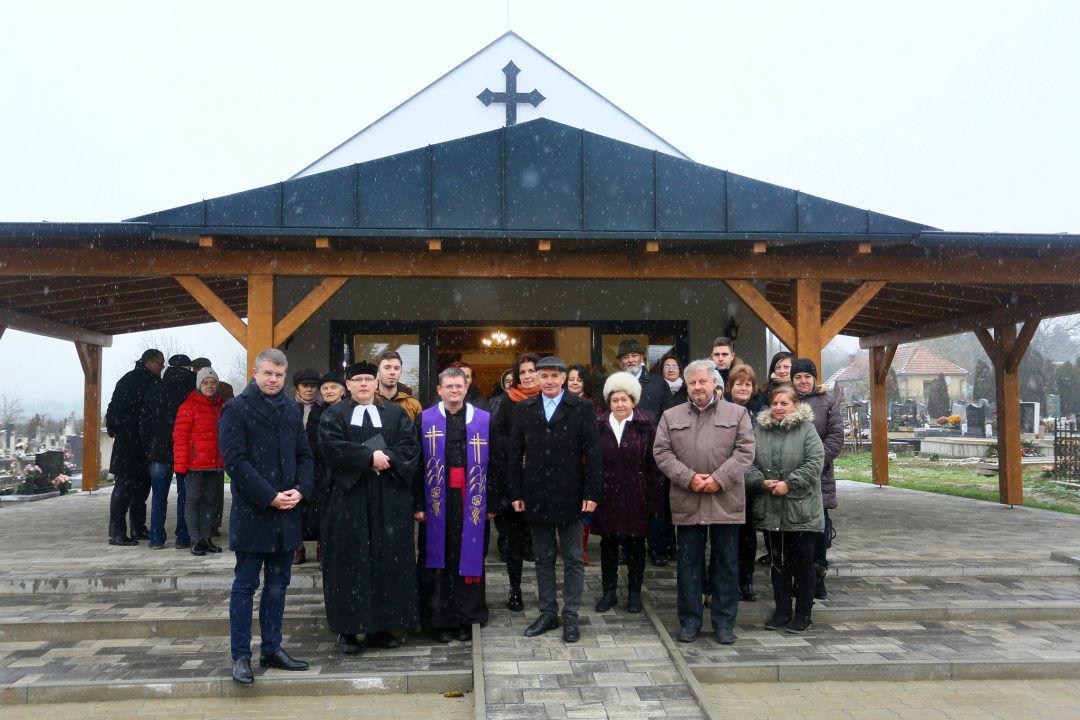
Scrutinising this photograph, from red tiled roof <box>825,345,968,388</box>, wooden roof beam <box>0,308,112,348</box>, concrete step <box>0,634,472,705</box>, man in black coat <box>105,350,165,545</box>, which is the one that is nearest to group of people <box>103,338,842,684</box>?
concrete step <box>0,634,472,705</box>

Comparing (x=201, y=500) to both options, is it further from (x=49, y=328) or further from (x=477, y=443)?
(x=49, y=328)

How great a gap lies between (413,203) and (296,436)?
2852 mm

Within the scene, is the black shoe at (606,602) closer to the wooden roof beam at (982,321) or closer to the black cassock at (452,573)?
the black cassock at (452,573)

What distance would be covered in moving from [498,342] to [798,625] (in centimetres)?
706

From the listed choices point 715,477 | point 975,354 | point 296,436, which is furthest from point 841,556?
point 975,354

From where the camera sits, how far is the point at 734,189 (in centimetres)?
679

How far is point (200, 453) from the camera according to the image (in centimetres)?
641

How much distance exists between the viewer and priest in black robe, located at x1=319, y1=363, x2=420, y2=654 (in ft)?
14.9

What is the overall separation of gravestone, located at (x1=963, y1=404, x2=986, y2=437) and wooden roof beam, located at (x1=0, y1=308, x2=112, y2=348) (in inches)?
940

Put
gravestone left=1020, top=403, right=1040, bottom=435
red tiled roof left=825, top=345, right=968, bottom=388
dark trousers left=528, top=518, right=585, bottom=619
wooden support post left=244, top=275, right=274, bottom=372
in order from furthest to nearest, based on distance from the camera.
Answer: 1. red tiled roof left=825, top=345, right=968, bottom=388
2. gravestone left=1020, top=403, right=1040, bottom=435
3. wooden support post left=244, top=275, right=274, bottom=372
4. dark trousers left=528, top=518, right=585, bottom=619

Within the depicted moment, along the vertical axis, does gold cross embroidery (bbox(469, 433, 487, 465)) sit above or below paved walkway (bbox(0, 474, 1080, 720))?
above

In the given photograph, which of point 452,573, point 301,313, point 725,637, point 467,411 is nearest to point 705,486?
point 725,637

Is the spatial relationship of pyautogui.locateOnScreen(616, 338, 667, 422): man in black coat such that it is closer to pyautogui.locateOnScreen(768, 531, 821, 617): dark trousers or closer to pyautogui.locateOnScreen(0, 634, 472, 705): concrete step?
pyautogui.locateOnScreen(768, 531, 821, 617): dark trousers

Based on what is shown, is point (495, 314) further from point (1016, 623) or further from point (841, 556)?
point (1016, 623)
